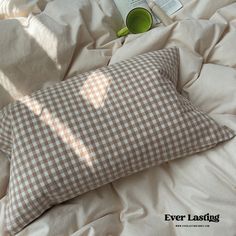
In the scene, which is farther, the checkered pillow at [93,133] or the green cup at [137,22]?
the green cup at [137,22]

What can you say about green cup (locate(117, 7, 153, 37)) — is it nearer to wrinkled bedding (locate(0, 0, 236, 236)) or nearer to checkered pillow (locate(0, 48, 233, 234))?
wrinkled bedding (locate(0, 0, 236, 236))

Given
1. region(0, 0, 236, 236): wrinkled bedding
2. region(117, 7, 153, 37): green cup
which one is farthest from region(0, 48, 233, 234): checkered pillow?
region(117, 7, 153, 37): green cup

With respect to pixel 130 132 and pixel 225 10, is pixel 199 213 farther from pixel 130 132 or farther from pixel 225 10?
pixel 225 10

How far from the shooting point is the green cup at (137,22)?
3.52 feet

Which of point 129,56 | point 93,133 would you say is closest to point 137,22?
point 129,56

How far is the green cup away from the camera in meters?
1.07

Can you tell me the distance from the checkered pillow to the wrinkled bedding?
0.05m

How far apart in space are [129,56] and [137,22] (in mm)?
173

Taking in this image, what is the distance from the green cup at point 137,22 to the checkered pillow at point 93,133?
26 cm

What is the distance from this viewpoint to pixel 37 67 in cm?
94

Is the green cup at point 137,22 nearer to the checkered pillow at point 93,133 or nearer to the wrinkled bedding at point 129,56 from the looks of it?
the wrinkled bedding at point 129,56

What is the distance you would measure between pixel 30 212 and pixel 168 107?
38cm

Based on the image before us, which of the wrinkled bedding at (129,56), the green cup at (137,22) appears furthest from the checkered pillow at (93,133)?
the green cup at (137,22)

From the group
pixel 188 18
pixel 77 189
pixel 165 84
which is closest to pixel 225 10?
pixel 188 18
